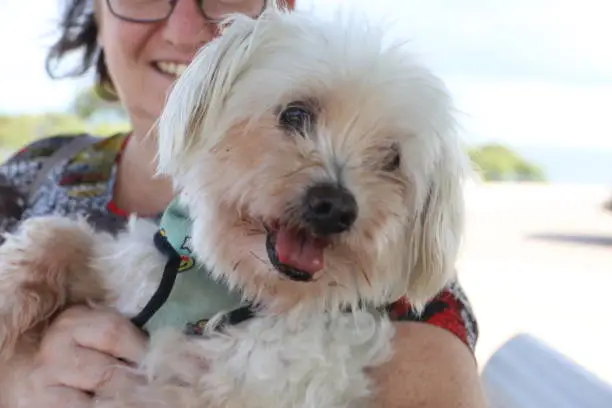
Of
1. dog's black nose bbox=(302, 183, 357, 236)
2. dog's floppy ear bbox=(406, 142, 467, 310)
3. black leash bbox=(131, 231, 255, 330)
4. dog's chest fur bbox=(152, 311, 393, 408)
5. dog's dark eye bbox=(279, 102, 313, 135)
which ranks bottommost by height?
dog's chest fur bbox=(152, 311, 393, 408)

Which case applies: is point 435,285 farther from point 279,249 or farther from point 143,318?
point 143,318

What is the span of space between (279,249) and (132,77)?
0.68 m

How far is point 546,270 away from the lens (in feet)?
14.4

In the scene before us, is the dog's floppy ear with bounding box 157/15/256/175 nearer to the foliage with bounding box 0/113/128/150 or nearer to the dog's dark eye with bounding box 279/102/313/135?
the dog's dark eye with bounding box 279/102/313/135

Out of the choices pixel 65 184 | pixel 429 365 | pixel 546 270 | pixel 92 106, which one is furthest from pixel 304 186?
pixel 546 270

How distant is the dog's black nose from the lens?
1013 mm

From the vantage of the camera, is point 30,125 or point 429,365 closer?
point 429,365

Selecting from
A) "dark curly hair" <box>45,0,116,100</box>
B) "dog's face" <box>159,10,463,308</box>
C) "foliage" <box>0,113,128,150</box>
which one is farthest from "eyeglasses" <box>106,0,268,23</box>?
"foliage" <box>0,113,128,150</box>

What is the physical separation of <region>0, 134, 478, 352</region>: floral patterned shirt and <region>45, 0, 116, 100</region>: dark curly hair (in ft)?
0.61

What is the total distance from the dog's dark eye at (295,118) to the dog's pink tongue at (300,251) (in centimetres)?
16

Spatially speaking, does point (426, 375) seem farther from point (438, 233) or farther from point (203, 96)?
point (203, 96)

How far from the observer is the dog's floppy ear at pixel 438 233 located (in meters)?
1.15

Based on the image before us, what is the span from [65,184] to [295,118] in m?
0.71

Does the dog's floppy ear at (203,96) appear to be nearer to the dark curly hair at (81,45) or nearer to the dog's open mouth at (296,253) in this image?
the dog's open mouth at (296,253)
